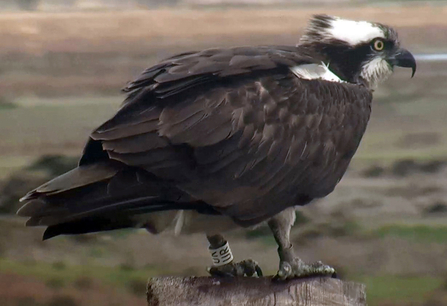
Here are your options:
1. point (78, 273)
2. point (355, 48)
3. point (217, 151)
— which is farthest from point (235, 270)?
point (78, 273)

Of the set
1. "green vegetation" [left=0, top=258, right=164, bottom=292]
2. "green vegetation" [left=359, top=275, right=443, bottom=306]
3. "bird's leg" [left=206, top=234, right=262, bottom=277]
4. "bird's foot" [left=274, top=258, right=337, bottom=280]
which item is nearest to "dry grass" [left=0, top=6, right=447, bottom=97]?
"green vegetation" [left=0, top=258, right=164, bottom=292]

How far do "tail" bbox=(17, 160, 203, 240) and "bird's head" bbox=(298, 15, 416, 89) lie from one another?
0.66 metres

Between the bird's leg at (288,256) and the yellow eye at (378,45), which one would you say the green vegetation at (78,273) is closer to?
the bird's leg at (288,256)

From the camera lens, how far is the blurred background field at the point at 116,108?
8.80 feet

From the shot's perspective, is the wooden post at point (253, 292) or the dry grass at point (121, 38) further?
the dry grass at point (121, 38)

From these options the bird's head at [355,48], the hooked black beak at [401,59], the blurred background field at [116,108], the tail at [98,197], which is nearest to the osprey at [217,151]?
the tail at [98,197]

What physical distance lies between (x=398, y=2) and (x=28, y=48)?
58.1 inches

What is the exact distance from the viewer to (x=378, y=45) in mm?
2023

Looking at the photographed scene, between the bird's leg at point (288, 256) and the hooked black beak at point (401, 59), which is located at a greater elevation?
the hooked black beak at point (401, 59)

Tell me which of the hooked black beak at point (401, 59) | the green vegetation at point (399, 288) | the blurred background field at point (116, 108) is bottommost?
the green vegetation at point (399, 288)

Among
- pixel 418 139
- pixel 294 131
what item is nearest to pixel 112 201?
pixel 294 131

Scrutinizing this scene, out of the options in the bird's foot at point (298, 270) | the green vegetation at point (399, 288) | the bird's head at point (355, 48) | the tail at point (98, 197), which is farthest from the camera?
the green vegetation at point (399, 288)

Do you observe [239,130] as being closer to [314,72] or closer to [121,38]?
[314,72]

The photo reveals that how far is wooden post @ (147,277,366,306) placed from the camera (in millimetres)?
1592
